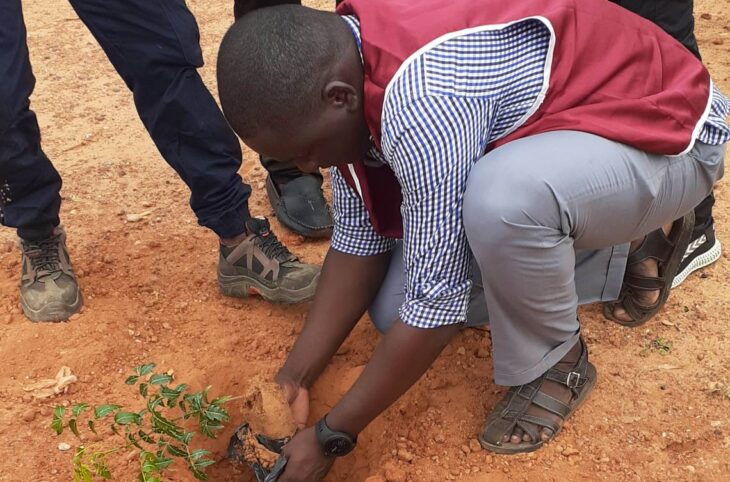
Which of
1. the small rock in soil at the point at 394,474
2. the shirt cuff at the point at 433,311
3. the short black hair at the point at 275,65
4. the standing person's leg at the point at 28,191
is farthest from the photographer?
the standing person's leg at the point at 28,191

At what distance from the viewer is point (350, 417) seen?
6.40 ft

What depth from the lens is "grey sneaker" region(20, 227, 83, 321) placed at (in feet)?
8.81

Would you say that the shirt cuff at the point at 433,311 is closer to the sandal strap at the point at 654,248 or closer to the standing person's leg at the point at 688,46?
the sandal strap at the point at 654,248

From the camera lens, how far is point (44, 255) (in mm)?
2771

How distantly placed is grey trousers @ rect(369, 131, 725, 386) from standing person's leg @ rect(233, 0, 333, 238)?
1.22 metres

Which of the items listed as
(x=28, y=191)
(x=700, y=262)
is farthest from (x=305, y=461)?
(x=700, y=262)

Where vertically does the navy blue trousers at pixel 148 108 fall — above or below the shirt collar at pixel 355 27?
below

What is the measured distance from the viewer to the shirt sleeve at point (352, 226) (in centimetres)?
220

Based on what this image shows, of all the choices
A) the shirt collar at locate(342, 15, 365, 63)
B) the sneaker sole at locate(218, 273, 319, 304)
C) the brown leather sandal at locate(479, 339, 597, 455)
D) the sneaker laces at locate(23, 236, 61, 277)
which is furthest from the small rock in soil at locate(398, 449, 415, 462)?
the sneaker laces at locate(23, 236, 61, 277)

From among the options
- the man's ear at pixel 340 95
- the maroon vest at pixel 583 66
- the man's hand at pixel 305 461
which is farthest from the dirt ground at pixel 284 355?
the man's ear at pixel 340 95

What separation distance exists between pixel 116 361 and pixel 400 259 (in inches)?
38.9

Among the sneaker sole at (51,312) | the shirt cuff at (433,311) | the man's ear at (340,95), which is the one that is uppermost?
the man's ear at (340,95)

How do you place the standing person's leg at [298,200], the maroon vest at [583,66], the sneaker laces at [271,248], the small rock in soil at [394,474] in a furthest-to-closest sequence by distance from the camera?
the standing person's leg at [298,200] < the sneaker laces at [271,248] < the small rock in soil at [394,474] < the maroon vest at [583,66]

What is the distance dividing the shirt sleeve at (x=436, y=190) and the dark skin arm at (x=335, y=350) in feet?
0.24
